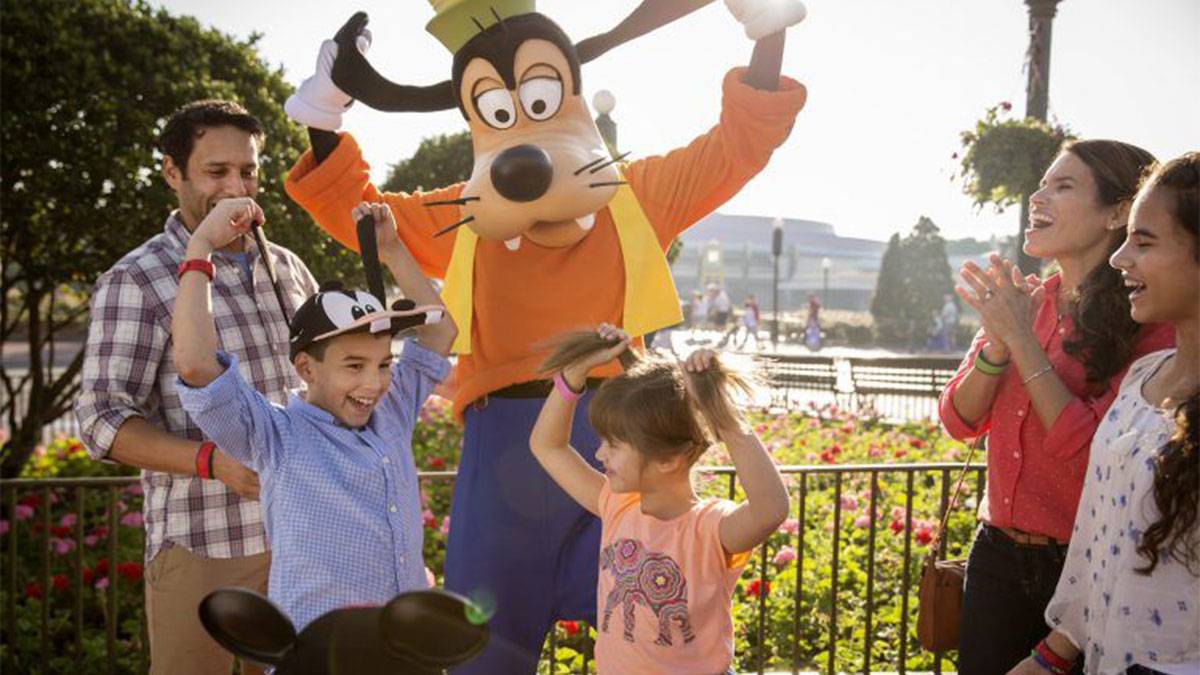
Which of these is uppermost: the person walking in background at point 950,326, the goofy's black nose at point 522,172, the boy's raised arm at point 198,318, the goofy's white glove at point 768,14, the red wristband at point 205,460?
the goofy's white glove at point 768,14

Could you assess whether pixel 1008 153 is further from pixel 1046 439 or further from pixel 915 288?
pixel 915 288

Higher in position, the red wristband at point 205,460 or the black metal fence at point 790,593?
the red wristband at point 205,460

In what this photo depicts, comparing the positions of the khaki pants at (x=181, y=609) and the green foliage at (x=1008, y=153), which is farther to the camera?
the green foliage at (x=1008, y=153)

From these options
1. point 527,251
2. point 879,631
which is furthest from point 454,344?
point 879,631

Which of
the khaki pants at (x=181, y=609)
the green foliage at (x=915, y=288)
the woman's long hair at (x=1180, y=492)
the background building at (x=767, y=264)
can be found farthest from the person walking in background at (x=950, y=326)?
the background building at (x=767, y=264)

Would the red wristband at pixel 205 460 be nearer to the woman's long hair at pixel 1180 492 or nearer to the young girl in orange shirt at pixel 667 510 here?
the young girl in orange shirt at pixel 667 510

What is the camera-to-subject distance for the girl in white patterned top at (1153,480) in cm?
163

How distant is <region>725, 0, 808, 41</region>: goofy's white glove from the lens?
→ 2.42 metres

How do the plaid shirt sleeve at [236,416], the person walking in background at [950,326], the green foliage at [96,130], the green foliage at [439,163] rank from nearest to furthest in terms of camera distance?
the plaid shirt sleeve at [236,416]
the green foliage at [96,130]
the green foliage at [439,163]
the person walking in background at [950,326]

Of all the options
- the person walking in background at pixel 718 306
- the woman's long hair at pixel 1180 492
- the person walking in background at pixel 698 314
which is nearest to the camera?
the woman's long hair at pixel 1180 492

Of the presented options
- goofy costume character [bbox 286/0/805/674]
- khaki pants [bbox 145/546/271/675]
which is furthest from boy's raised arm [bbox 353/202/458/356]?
khaki pants [bbox 145/546/271/675]

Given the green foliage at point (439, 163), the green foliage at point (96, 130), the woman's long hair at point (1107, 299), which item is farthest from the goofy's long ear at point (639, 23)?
the green foliage at point (439, 163)

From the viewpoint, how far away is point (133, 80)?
19.9 ft

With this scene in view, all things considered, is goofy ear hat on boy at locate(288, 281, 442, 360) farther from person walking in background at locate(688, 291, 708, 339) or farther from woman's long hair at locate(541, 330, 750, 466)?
person walking in background at locate(688, 291, 708, 339)
